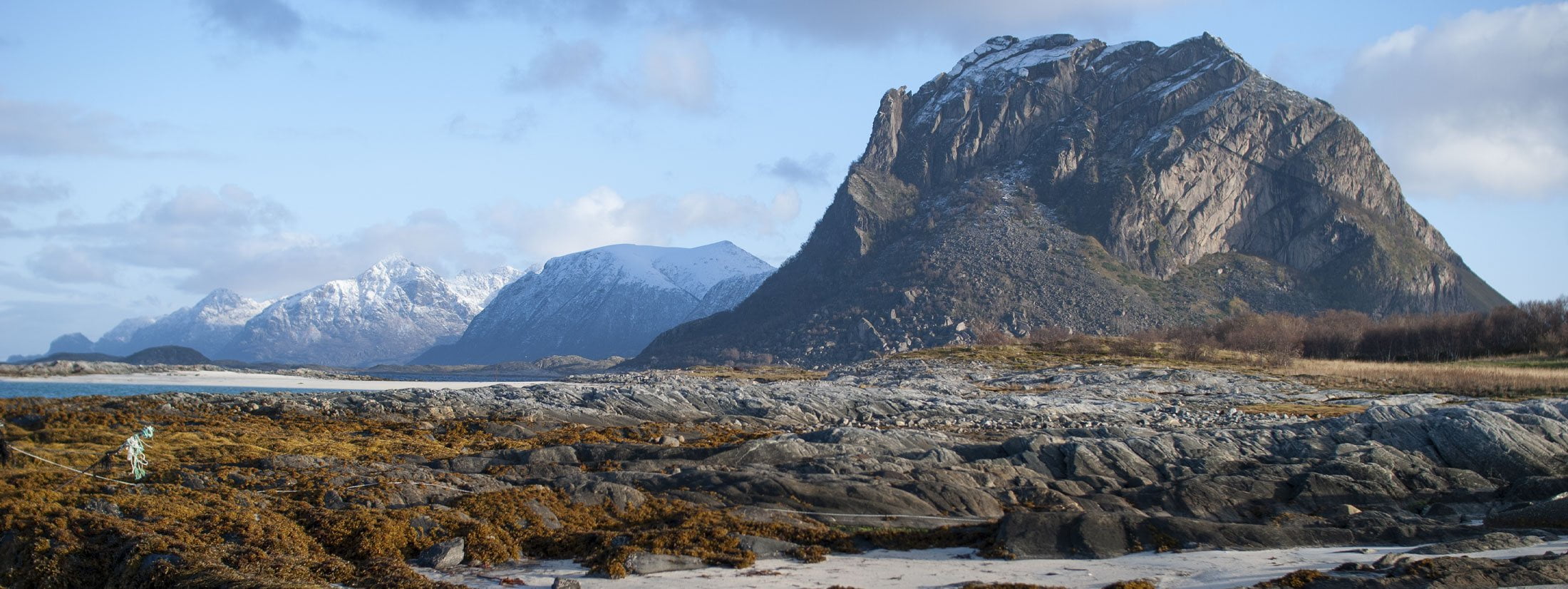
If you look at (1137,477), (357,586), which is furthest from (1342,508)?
(357,586)

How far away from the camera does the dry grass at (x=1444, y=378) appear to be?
65000 mm

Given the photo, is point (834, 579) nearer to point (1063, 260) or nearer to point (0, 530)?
point (0, 530)

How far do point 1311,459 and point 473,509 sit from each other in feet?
84.8

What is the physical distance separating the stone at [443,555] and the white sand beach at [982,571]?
31 centimetres

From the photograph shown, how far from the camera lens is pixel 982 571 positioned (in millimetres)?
22125

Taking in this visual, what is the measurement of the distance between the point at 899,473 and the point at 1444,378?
58.2m

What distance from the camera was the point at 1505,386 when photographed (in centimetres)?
6581

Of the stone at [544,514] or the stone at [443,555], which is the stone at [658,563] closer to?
the stone at [443,555]

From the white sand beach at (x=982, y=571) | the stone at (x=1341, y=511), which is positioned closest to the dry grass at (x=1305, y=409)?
the stone at (x=1341, y=511)

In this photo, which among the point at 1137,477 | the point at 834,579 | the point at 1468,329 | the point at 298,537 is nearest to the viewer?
the point at 834,579

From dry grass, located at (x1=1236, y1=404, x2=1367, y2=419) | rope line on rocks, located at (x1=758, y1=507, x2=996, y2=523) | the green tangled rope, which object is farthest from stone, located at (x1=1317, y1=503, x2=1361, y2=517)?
the green tangled rope

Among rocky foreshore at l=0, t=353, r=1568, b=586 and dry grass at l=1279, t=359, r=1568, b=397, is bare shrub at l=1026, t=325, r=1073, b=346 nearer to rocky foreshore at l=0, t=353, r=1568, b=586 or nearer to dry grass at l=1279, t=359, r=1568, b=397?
dry grass at l=1279, t=359, r=1568, b=397


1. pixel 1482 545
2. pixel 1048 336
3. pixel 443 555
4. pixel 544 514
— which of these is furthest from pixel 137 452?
pixel 1048 336

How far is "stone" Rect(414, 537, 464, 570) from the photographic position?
74.5ft
